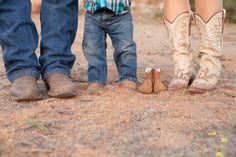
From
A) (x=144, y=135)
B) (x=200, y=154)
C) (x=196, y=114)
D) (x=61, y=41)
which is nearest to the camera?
(x=200, y=154)

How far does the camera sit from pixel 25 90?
2.80m

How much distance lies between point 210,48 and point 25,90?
116 cm

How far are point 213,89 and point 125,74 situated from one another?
0.56 m

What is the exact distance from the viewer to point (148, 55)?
4953 millimetres

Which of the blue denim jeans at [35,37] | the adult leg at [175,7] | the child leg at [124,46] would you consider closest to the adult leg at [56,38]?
the blue denim jeans at [35,37]

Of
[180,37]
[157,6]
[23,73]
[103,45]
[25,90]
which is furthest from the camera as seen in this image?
[157,6]

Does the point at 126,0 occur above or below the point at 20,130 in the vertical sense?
above

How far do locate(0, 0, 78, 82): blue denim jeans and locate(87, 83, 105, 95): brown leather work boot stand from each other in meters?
0.17

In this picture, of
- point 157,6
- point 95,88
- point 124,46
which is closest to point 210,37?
point 124,46

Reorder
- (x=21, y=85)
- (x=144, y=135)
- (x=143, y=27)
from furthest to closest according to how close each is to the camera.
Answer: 1. (x=143, y=27)
2. (x=21, y=85)
3. (x=144, y=135)

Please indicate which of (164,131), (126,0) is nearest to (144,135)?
(164,131)

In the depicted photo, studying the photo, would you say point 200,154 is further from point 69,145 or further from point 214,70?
point 214,70

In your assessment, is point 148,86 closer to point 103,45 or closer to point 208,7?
point 103,45

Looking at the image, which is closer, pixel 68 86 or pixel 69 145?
pixel 69 145
